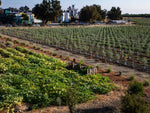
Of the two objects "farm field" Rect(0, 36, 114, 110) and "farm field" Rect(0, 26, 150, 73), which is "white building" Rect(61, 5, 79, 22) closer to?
"farm field" Rect(0, 26, 150, 73)

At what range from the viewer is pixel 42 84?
9047 mm

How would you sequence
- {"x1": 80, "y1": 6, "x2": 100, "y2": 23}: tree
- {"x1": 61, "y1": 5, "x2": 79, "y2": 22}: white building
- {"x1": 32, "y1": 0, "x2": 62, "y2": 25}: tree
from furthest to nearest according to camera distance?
{"x1": 61, "y1": 5, "x2": 79, "y2": 22}: white building, {"x1": 80, "y1": 6, "x2": 100, "y2": 23}: tree, {"x1": 32, "y1": 0, "x2": 62, "y2": 25}: tree

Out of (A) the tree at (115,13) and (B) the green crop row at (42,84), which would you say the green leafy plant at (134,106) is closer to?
(B) the green crop row at (42,84)

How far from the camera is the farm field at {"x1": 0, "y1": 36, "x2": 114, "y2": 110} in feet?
25.0

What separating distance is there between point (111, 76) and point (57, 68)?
3.72 metres

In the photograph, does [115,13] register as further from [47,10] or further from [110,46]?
[110,46]

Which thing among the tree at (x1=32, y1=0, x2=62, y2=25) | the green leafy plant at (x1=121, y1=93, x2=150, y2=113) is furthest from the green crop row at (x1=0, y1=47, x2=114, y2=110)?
the tree at (x1=32, y1=0, x2=62, y2=25)

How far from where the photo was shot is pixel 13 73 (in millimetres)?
10820

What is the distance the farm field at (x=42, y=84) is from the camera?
763 cm

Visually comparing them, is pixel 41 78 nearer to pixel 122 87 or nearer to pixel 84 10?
pixel 122 87

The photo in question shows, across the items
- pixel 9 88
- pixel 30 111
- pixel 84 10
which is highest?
pixel 84 10

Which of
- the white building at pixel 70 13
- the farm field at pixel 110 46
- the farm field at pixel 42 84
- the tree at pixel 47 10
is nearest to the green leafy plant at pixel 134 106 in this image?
the farm field at pixel 42 84

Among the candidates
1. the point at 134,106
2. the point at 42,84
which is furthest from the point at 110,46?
the point at 134,106

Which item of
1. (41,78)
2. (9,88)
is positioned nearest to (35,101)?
(9,88)
